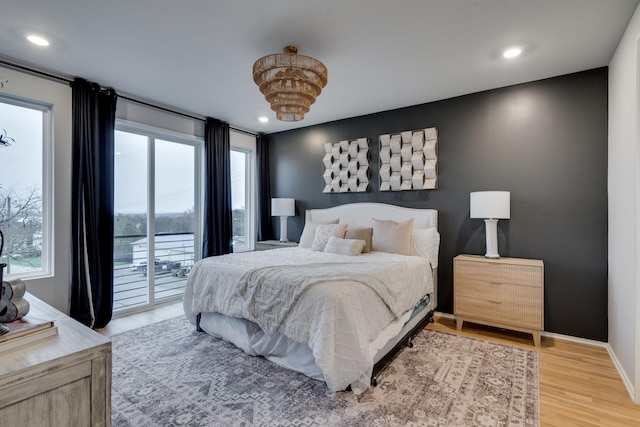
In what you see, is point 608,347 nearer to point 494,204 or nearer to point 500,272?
point 500,272

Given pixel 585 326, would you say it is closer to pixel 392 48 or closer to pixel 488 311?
pixel 488 311

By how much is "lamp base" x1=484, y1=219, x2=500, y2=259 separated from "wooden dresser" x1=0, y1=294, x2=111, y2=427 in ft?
11.3

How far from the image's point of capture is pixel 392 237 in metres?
3.80

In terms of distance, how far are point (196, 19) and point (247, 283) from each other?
2073 mm

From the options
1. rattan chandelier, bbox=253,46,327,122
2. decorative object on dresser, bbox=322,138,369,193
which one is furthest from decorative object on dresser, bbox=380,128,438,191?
rattan chandelier, bbox=253,46,327,122

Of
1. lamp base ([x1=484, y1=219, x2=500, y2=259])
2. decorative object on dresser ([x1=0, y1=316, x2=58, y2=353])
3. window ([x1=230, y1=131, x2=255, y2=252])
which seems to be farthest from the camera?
window ([x1=230, y1=131, x2=255, y2=252])

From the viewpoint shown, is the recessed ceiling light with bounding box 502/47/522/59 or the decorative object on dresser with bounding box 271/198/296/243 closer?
the recessed ceiling light with bounding box 502/47/522/59

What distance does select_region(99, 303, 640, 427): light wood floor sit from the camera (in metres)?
1.98

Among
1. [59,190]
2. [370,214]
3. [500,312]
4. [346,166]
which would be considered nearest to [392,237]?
[370,214]

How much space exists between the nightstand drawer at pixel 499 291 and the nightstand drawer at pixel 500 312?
4cm

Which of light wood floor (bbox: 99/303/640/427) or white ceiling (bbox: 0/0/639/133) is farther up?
white ceiling (bbox: 0/0/639/133)

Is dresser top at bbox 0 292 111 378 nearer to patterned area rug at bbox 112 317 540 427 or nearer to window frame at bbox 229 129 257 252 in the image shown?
patterned area rug at bbox 112 317 540 427

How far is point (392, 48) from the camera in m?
2.74

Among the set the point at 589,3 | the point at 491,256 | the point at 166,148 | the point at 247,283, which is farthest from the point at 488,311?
the point at 166,148
